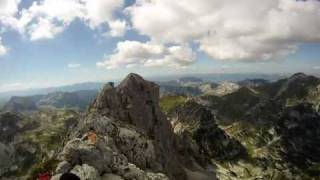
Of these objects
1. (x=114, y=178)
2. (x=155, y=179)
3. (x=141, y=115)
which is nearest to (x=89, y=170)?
(x=114, y=178)

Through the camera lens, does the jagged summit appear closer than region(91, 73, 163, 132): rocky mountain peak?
Yes

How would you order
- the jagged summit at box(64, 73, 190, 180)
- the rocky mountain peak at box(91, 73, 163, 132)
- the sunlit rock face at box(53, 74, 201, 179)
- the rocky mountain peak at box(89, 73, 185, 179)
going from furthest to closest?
the rocky mountain peak at box(91, 73, 163, 132), the rocky mountain peak at box(89, 73, 185, 179), the jagged summit at box(64, 73, 190, 180), the sunlit rock face at box(53, 74, 201, 179)

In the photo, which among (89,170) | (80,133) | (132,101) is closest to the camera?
(89,170)

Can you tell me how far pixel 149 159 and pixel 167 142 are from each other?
63175 mm

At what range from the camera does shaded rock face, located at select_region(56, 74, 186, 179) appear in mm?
67750

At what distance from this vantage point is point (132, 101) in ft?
542

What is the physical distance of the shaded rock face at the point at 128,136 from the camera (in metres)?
67.8

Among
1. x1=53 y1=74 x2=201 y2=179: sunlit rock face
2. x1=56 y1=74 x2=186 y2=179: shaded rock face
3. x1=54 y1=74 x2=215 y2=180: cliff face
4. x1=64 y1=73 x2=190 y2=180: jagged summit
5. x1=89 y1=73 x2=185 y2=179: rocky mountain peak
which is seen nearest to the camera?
x1=54 y1=74 x2=215 y2=180: cliff face

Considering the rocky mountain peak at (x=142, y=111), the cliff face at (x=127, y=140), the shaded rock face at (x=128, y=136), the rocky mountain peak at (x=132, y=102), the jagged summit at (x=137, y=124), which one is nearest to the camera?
the cliff face at (x=127, y=140)

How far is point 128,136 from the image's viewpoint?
112 m

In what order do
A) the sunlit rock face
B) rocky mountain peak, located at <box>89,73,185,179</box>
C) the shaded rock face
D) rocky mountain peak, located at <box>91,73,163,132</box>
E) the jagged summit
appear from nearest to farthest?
the sunlit rock face < the shaded rock face < the jagged summit < rocky mountain peak, located at <box>89,73,185,179</box> < rocky mountain peak, located at <box>91,73,163,132</box>

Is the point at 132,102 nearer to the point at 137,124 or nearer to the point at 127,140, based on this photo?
the point at 137,124

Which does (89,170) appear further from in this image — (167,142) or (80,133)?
(167,142)

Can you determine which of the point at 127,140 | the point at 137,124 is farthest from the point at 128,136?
the point at 137,124
